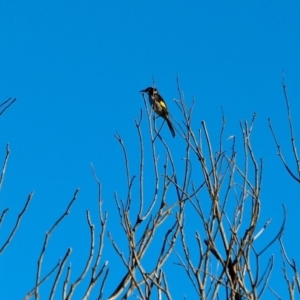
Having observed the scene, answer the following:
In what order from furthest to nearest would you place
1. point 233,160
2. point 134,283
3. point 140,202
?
point 233,160 → point 140,202 → point 134,283

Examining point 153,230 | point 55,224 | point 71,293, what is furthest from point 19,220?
point 153,230

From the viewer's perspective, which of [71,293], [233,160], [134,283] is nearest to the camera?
[71,293]

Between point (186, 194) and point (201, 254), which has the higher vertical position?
point (186, 194)

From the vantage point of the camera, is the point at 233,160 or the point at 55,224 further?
the point at 233,160

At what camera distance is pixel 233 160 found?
398cm

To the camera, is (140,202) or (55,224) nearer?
(55,224)

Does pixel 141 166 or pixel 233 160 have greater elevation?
pixel 233 160

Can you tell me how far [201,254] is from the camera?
3.44m

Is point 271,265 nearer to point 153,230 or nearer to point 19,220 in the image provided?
point 153,230

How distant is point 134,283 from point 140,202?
27.8 inches

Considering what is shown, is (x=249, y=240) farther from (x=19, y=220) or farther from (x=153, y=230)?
(x=19, y=220)

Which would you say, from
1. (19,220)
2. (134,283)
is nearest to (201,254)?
(134,283)

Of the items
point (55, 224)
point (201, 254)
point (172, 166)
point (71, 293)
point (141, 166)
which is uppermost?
point (172, 166)

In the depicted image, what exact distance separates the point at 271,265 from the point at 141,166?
89cm
